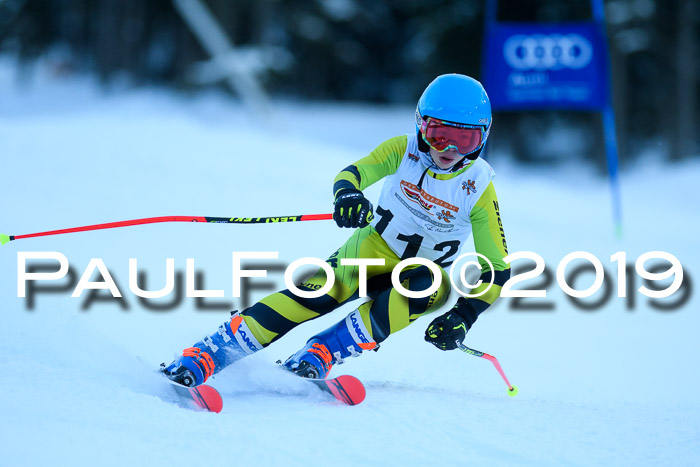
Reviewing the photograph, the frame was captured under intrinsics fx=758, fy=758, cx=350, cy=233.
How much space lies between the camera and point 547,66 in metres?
9.08

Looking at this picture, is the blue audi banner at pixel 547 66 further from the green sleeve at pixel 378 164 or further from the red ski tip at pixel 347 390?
the red ski tip at pixel 347 390

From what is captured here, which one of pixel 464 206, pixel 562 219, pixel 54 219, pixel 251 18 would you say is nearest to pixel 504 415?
pixel 464 206

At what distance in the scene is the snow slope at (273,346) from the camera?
8.77 ft

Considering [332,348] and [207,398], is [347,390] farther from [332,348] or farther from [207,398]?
[207,398]

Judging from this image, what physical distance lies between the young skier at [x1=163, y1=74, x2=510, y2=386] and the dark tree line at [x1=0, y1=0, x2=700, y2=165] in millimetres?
14328

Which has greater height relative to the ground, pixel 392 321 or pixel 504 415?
pixel 392 321

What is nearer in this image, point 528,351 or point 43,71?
point 528,351

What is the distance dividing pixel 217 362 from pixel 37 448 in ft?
3.62

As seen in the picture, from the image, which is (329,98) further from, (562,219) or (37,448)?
(37,448)

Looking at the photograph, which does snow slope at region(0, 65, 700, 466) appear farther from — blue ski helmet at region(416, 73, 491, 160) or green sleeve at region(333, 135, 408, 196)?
blue ski helmet at region(416, 73, 491, 160)

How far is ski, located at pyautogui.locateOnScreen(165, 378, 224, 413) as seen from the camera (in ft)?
9.97

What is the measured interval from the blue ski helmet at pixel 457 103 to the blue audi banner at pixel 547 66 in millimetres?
5857

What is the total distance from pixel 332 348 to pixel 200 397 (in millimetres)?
714

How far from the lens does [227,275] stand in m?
5.99
